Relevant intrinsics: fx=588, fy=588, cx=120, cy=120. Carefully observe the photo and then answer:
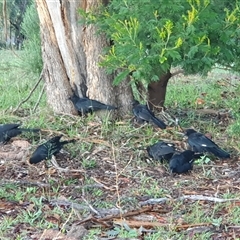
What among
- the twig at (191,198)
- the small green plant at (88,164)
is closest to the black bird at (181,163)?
the twig at (191,198)

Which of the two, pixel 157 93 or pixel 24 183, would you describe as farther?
pixel 157 93

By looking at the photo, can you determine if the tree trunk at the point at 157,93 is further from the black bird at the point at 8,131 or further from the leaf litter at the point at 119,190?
the black bird at the point at 8,131

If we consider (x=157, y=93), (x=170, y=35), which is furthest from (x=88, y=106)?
(x=170, y=35)

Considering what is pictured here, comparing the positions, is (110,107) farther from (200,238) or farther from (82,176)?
(200,238)

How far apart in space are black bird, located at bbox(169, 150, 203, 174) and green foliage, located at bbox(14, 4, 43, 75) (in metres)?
5.16

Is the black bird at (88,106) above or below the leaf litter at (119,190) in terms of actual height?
above

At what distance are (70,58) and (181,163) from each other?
251cm

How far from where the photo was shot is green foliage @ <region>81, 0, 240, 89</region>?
213 inches

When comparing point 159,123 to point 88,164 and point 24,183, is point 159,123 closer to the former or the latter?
point 88,164

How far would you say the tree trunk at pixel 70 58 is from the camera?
720 cm

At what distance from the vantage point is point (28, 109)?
8242 millimetres

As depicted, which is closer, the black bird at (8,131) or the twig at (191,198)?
the twig at (191,198)

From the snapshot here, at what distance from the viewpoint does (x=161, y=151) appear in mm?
5863

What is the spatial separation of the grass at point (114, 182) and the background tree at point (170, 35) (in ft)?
2.98
